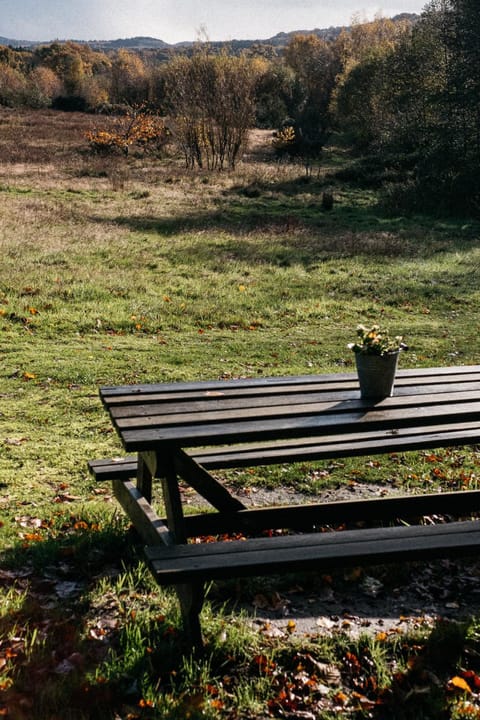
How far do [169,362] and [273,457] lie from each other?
15.9 feet

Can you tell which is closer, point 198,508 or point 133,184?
point 198,508

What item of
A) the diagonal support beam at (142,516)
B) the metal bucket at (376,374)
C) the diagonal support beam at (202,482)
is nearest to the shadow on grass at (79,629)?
the diagonal support beam at (142,516)

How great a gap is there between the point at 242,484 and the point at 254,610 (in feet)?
6.48

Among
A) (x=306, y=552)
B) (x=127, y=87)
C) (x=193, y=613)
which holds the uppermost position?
(x=127, y=87)

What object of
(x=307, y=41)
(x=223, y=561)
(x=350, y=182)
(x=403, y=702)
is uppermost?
(x=307, y=41)

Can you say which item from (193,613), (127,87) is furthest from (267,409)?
(127,87)

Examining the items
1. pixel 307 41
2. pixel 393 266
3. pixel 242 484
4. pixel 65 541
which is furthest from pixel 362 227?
pixel 307 41

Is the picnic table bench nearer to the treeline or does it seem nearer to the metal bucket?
the metal bucket

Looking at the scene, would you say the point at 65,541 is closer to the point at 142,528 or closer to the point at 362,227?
the point at 142,528

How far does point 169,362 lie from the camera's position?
893 centimetres

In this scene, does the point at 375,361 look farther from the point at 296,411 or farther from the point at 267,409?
the point at 267,409

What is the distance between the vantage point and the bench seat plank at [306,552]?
302cm

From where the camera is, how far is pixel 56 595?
3.65 m

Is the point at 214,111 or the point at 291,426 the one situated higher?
the point at 214,111
